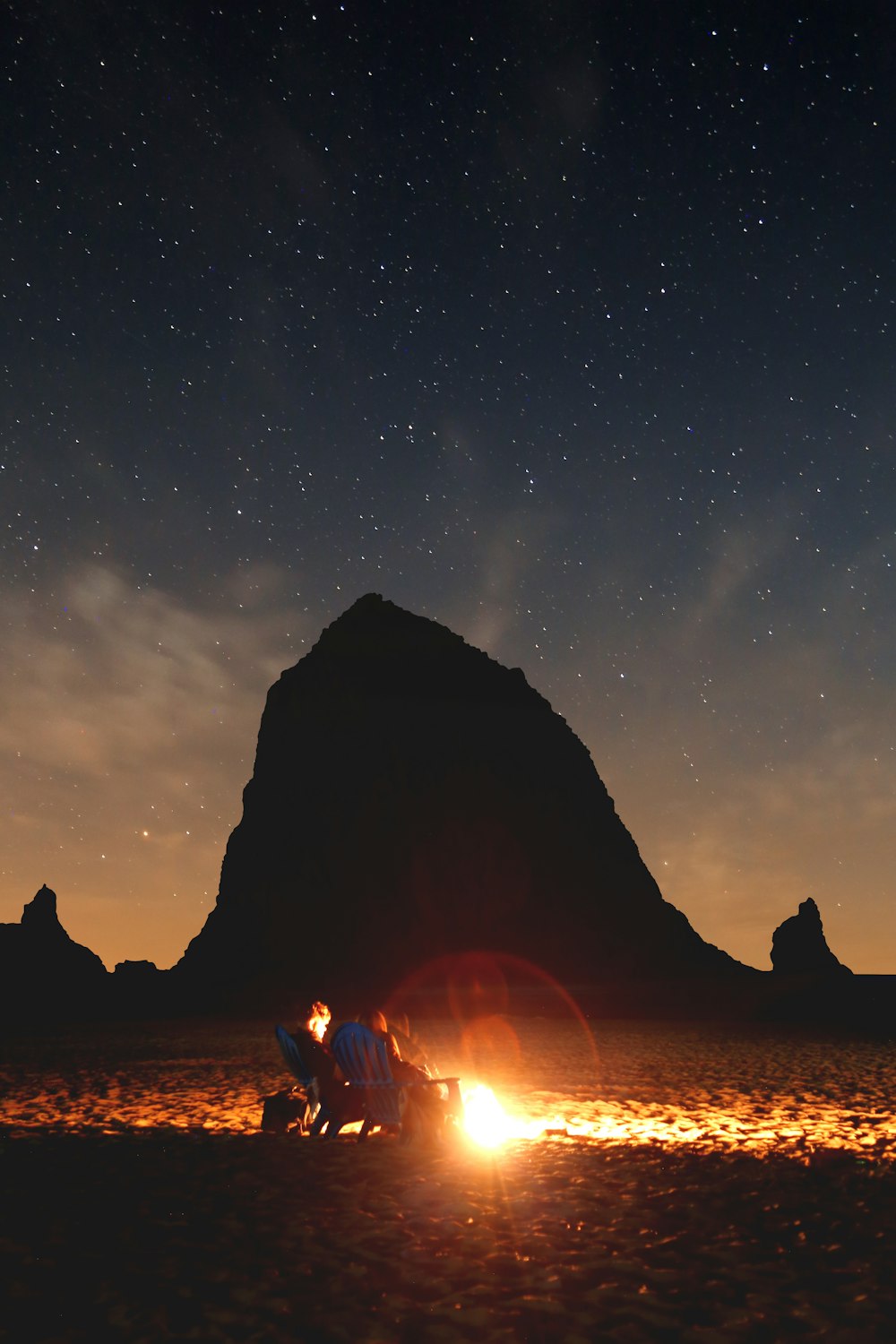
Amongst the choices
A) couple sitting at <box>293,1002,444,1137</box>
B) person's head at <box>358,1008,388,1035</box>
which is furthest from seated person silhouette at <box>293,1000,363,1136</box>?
person's head at <box>358,1008,388,1035</box>

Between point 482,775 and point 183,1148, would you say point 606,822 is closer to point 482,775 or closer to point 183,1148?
point 482,775

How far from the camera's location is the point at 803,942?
13012 cm

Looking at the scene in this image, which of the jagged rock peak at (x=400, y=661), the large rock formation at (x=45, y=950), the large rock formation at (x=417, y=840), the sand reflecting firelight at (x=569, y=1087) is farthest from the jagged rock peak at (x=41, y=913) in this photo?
the sand reflecting firelight at (x=569, y=1087)

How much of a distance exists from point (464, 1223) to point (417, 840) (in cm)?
7796

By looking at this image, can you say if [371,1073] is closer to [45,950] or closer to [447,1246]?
[447,1246]

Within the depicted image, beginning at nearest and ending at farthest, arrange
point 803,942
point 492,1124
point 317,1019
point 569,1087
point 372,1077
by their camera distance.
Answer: point 372,1077 < point 492,1124 < point 317,1019 < point 569,1087 < point 803,942

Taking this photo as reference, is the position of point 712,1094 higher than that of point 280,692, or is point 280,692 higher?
point 280,692

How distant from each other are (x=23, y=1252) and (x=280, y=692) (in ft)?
286

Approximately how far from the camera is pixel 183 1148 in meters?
8.14

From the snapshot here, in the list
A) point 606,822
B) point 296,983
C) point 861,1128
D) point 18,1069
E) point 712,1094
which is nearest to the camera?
point 861,1128

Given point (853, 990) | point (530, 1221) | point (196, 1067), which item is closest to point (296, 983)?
point (853, 990)

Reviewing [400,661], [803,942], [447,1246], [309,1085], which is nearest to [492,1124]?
[309,1085]

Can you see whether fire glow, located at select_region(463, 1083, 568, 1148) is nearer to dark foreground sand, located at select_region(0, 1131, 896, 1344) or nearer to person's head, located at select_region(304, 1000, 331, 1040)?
dark foreground sand, located at select_region(0, 1131, 896, 1344)

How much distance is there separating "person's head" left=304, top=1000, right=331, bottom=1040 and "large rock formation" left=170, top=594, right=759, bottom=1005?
206 ft
